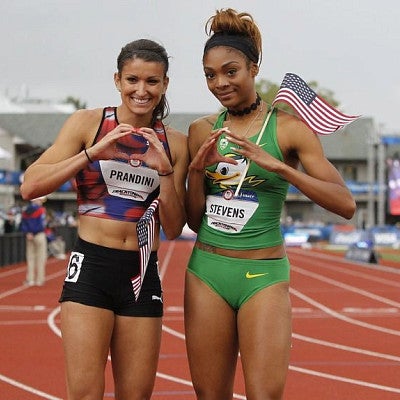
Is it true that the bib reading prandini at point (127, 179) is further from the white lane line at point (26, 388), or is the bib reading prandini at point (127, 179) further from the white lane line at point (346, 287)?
the white lane line at point (346, 287)

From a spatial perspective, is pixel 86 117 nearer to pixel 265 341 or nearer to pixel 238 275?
pixel 238 275

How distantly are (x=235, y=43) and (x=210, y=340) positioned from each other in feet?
4.25

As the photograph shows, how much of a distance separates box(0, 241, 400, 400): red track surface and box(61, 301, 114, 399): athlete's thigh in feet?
10.4

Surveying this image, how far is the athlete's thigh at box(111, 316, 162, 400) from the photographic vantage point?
4.43 m

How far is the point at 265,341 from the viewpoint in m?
4.38

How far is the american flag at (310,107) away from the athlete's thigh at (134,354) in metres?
1.15

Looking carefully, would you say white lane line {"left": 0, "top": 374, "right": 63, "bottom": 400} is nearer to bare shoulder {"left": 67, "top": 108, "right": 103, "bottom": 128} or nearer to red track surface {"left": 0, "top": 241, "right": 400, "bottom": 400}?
red track surface {"left": 0, "top": 241, "right": 400, "bottom": 400}

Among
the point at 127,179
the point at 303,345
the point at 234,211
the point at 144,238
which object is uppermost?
the point at 127,179

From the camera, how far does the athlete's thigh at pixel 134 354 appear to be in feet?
14.5

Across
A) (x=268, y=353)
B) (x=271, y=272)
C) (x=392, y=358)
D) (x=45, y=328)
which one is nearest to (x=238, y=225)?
(x=271, y=272)

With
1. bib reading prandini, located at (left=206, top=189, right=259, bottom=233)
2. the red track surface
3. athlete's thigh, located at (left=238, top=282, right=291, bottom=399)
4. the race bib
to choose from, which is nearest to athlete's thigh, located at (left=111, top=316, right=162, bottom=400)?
the race bib

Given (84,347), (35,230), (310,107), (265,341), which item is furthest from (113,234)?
(35,230)

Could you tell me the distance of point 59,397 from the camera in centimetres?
741

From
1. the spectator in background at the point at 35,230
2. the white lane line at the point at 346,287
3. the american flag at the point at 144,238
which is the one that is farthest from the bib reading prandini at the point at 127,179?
the spectator in background at the point at 35,230
